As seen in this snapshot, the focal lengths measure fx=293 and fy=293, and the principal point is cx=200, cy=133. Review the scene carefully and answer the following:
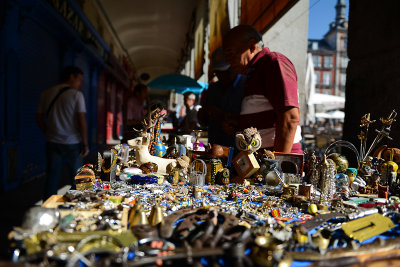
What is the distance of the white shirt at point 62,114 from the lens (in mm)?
3334

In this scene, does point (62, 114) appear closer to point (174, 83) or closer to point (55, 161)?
point (55, 161)

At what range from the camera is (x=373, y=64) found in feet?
8.56

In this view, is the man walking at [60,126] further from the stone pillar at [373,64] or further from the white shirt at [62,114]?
the stone pillar at [373,64]

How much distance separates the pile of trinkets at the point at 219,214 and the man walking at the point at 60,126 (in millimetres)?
1450

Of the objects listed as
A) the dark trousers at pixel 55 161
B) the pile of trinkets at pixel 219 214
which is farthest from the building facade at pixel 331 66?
the pile of trinkets at pixel 219 214

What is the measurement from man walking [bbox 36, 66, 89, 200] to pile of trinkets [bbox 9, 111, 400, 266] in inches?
57.1

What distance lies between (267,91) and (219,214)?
1.28m

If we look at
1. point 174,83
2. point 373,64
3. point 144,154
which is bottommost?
point 144,154

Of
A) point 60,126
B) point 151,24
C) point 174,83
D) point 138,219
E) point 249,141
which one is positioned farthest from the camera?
point 151,24

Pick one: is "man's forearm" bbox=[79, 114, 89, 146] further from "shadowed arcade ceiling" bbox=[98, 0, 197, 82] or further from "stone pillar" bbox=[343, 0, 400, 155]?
"shadowed arcade ceiling" bbox=[98, 0, 197, 82]

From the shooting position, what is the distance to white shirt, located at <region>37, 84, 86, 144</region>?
333 cm

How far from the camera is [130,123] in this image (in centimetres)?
344

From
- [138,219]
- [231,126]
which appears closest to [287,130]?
[231,126]

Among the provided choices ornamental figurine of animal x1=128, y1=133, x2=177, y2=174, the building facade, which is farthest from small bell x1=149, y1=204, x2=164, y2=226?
the building facade
